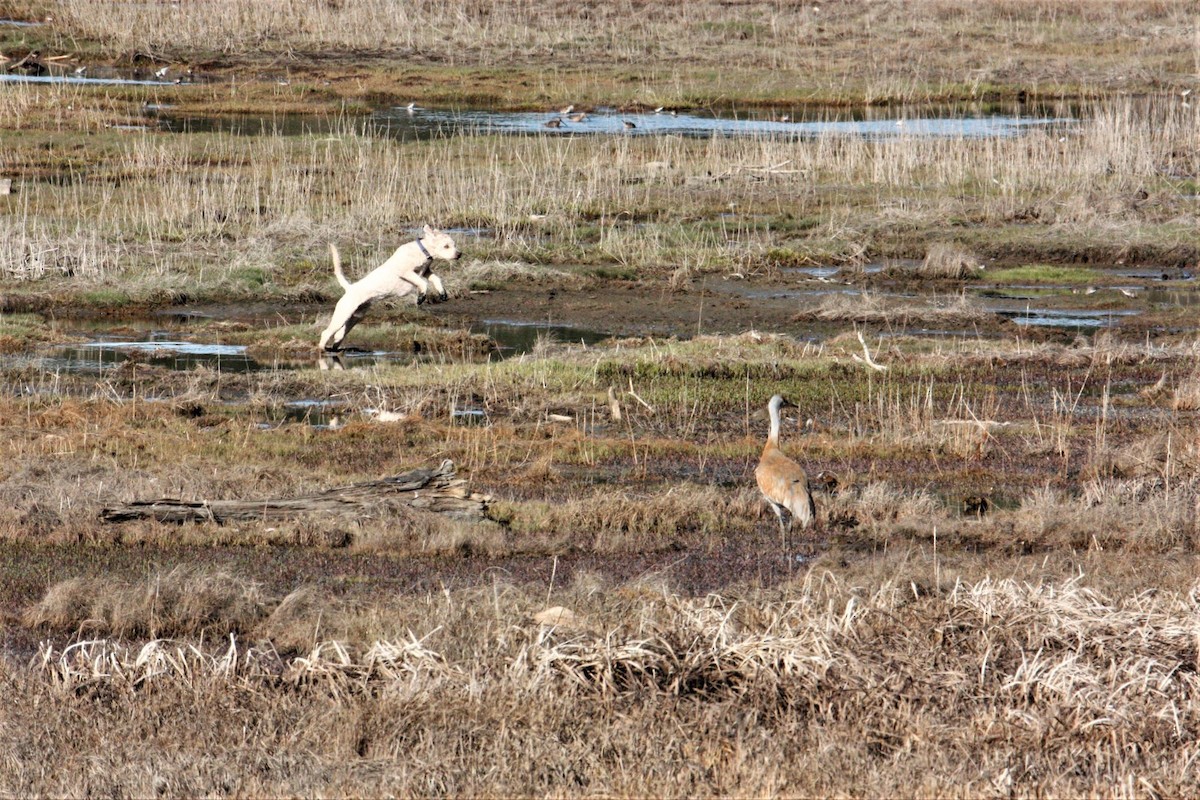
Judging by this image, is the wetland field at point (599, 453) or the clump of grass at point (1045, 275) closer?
the wetland field at point (599, 453)

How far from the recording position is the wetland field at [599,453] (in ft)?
21.6

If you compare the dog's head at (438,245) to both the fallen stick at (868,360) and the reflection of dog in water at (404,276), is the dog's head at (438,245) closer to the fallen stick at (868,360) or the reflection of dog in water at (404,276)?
the reflection of dog in water at (404,276)

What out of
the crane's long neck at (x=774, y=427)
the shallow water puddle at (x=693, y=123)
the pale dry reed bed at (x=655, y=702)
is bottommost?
the pale dry reed bed at (x=655, y=702)

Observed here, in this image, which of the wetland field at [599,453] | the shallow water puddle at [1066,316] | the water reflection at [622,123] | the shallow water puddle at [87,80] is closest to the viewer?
the wetland field at [599,453]

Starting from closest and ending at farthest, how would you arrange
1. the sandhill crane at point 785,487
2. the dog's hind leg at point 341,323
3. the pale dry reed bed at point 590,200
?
the sandhill crane at point 785,487 < the dog's hind leg at point 341,323 < the pale dry reed bed at point 590,200

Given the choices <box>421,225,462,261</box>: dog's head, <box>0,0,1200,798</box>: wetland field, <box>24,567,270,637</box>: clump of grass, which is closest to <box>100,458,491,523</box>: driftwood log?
<box>0,0,1200,798</box>: wetland field

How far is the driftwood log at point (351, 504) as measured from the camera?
35.1 feet

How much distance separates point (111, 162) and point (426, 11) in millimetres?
24667

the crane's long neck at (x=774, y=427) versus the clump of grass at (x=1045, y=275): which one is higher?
the crane's long neck at (x=774, y=427)

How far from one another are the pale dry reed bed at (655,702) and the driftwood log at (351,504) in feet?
8.12

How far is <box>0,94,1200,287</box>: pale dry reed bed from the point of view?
24.2 m

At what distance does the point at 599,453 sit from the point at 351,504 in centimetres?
334

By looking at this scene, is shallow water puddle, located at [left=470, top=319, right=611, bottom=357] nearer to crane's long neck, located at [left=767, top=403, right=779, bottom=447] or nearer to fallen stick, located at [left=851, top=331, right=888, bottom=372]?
fallen stick, located at [left=851, top=331, right=888, bottom=372]

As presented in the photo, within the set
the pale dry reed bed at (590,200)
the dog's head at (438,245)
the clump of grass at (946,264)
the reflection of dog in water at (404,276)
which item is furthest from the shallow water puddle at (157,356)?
the clump of grass at (946,264)
